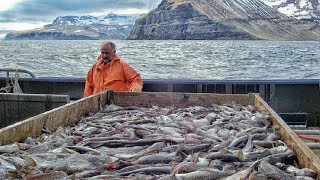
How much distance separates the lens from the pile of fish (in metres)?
4.32

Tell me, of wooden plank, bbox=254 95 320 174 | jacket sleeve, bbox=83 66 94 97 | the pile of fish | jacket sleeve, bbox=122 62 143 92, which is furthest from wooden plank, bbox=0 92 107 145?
wooden plank, bbox=254 95 320 174

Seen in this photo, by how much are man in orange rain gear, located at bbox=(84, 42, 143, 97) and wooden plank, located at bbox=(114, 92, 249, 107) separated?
0.30m

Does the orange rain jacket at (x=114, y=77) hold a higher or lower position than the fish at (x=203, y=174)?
higher

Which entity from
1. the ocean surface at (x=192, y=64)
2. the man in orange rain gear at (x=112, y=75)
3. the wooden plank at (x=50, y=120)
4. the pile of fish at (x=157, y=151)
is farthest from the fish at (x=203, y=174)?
the ocean surface at (x=192, y=64)

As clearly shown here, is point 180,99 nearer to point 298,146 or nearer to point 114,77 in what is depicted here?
point 114,77

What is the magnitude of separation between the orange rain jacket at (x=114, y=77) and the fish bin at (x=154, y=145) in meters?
0.99

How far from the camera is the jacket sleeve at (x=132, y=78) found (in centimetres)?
914

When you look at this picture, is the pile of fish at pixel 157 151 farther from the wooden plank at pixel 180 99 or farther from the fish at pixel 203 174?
the wooden plank at pixel 180 99

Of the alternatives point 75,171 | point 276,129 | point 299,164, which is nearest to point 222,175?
point 299,164

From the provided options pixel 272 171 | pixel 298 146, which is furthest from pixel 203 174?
pixel 298 146

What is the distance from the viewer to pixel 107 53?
9070 mm

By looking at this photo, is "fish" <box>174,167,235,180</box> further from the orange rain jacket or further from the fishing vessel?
the orange rain jacket

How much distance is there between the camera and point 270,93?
1100 centimetres

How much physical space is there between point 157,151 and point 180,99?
3.87 metres
